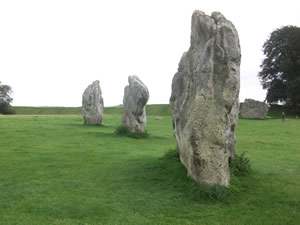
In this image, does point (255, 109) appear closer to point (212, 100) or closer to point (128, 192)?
point (212, 100)

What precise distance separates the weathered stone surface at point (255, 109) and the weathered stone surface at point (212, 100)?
30.1 m

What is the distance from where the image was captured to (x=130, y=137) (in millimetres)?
18047

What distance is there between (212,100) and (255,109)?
30.9m

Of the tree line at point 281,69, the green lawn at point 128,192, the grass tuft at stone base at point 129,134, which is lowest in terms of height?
the green lawn at point 128,192

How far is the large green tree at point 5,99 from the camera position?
156 ft

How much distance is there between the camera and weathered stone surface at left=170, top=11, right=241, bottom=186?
675 centimetres

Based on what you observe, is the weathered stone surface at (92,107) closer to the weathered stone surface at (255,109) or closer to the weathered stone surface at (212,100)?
the weathered stone surface at (212,100)

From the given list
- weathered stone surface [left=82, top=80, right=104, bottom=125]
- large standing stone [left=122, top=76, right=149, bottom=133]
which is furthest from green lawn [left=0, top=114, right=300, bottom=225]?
weathered stone surface [left=82, top=80, right=104, bottom=125]

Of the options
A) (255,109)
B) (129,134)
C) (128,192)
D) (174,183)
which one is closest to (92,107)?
(129,134)

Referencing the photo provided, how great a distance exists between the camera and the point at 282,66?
4441 centimetres

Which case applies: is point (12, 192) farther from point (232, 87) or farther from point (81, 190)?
point (232, 87)

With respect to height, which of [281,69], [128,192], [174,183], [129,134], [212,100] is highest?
[281,69]

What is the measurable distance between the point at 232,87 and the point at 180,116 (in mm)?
1816

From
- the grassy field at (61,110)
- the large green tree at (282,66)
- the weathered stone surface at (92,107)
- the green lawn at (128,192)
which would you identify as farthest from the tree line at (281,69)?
the green lawn at (128,192)
